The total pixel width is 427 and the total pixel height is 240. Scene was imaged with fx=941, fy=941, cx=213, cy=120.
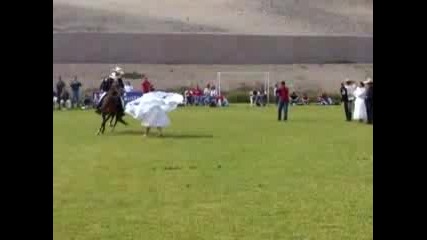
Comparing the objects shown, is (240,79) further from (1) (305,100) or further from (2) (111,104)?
(2) (111,104)

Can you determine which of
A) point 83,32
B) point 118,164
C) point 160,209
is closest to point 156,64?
point 83,32

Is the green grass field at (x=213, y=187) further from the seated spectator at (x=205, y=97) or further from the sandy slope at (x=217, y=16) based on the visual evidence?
the sandy slope at (x=217, y=16)

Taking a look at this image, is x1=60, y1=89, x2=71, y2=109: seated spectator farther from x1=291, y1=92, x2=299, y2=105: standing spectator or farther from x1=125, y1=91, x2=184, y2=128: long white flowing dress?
x1=125, y1=91, x2=184, y2=128: long white flowing dress

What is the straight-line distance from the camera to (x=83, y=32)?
184 ft

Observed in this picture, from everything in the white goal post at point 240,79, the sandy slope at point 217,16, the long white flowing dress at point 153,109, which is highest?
the sandy slope at point 217,16

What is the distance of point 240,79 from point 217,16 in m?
13.2

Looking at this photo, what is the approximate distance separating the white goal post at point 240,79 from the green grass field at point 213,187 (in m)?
31.3

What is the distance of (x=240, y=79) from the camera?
54.0 m

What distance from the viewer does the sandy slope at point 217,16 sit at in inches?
2422

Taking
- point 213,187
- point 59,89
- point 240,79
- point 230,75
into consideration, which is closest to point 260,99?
point 240,79

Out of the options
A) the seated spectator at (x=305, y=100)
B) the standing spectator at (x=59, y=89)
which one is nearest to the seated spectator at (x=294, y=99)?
the seated spectator at (x=305, y=100)

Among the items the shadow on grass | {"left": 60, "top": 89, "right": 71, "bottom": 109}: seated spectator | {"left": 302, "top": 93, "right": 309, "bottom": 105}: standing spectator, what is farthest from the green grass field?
{"left": 302, "top": 93, "right": 309, "bottom": 105}: standing spectator

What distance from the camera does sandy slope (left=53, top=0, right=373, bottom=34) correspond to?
61.5 meters
